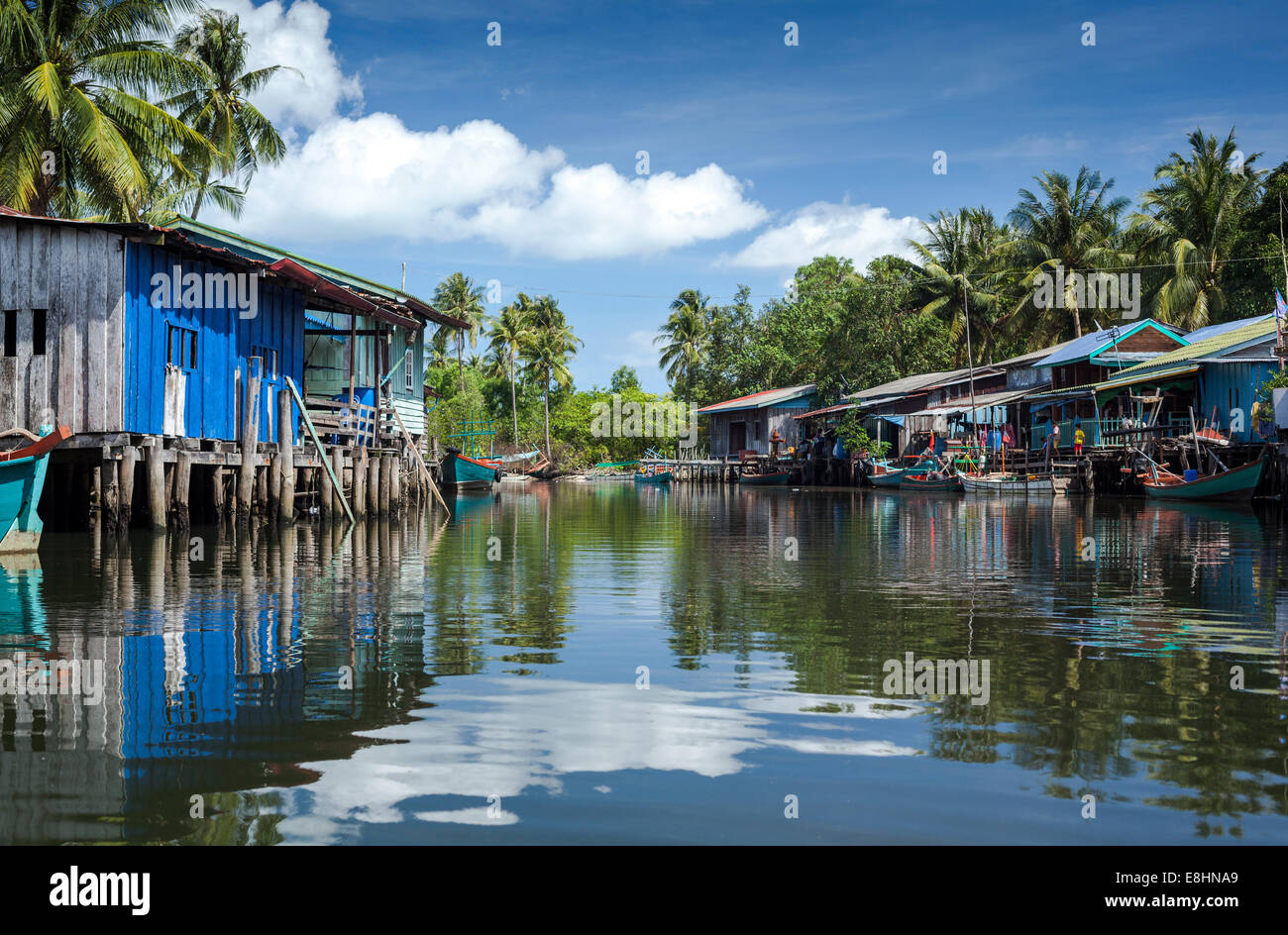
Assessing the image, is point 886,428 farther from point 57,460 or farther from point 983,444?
point 57,460

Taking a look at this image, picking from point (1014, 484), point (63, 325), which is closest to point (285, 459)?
point (63, 325)

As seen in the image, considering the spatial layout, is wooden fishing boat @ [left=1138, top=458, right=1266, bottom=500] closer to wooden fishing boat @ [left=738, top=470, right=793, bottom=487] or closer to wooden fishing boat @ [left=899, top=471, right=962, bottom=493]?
wooden fishing boat @ [left=899, top=471, right=962, bottom=493]

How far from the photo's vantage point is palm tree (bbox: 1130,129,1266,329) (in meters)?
45.2

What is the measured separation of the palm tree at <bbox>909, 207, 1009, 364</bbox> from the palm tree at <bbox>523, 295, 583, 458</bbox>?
1024 inches

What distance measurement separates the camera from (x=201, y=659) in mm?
7805

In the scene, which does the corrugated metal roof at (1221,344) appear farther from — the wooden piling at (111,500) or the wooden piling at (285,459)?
the wooden piling at (111,500)

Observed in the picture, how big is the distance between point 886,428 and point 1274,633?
142 ft

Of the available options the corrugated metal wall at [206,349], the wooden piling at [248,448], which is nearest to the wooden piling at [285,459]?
the wooden piling at [248,448]

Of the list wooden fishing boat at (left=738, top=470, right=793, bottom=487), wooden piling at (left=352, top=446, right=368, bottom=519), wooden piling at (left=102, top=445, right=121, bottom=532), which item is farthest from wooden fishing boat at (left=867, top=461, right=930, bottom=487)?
wooden piling at (left=102, top=445, right=121, bottom=532)

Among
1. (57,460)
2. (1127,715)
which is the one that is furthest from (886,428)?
(1127,715)

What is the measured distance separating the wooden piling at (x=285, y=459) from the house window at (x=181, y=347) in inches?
88.0

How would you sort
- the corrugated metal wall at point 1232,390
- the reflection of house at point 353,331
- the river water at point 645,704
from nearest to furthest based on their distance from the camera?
the river water at point 645,704 → the reflection of house at point 353,331 → the corrugated metal wall at point 1232,390

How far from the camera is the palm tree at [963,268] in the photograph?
56000 millimetres

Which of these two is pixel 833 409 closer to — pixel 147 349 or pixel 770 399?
pixel 770 399
